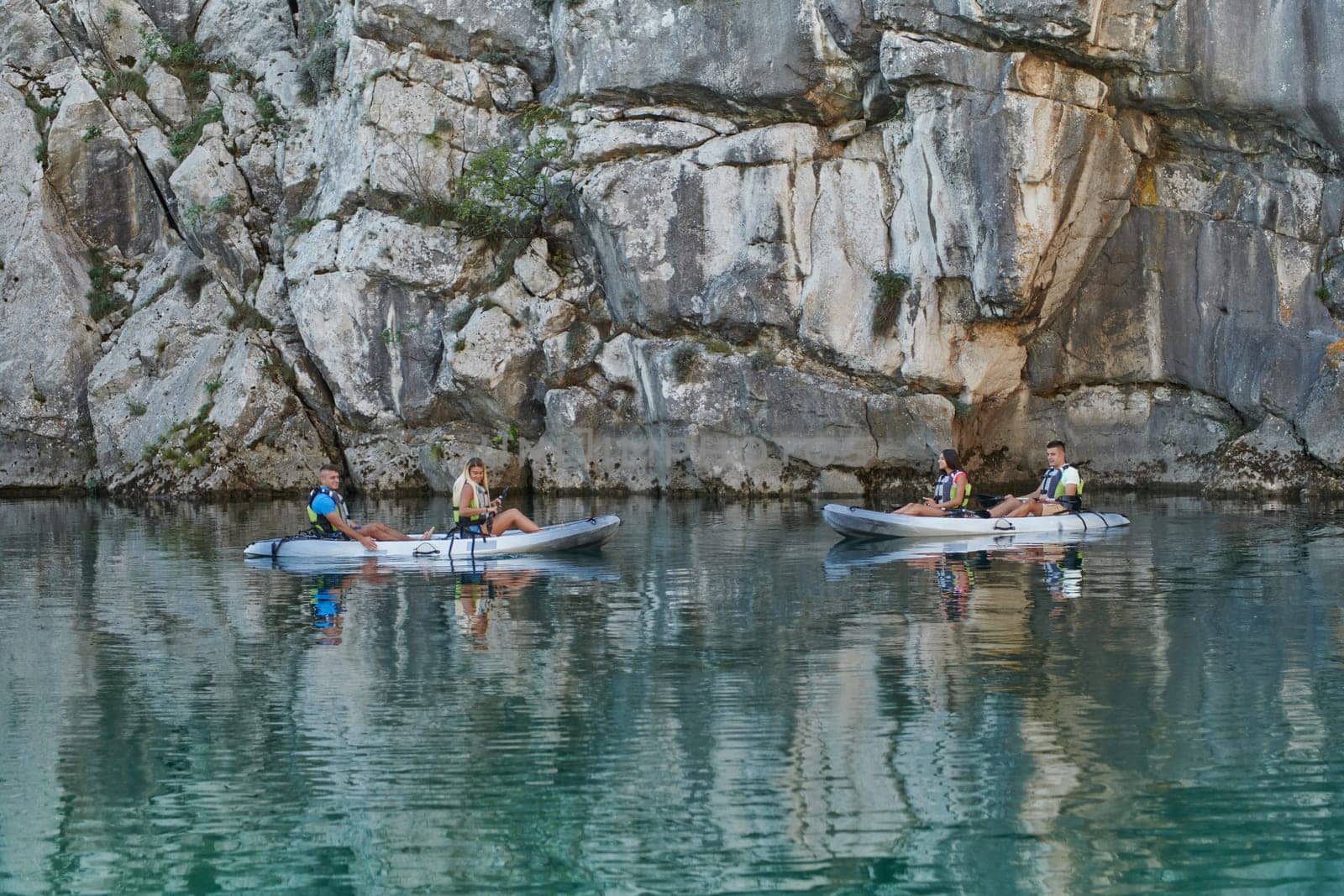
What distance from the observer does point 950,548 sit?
20125 mm

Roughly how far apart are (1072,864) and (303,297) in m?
28.2

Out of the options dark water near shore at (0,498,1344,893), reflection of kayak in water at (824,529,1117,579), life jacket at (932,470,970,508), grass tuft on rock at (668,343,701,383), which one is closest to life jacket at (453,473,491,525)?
dark water near shore at (0,498,1344,893)

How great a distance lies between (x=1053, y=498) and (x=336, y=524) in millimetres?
9863

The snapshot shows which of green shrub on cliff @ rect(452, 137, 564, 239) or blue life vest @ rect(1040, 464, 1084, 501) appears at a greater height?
green shrub on cliff @ rect(452, 137, 564, 239)

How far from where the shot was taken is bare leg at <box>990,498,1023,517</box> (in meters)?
21.6

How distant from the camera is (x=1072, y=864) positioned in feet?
23.0

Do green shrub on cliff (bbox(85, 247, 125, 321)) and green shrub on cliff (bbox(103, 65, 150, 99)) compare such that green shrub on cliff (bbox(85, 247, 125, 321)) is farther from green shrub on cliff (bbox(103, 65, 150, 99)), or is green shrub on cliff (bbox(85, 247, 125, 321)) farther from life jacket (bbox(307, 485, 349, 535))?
life jacket (bbox(307, 485, 349, 535))

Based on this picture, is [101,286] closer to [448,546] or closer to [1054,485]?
Answer: [448,546]

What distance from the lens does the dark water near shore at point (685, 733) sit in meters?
7.16

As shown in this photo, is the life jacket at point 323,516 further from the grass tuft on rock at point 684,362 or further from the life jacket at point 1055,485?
the grass tuft on rock at point 684,362

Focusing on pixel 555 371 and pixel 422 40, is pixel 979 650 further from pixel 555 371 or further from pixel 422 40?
pixel 422 40

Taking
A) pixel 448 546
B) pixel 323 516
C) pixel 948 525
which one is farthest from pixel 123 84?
pixel 948 525

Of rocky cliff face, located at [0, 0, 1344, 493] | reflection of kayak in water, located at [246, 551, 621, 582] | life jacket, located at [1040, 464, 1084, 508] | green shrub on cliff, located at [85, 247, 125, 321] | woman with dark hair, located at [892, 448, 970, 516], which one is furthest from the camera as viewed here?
green shrub on cliff, located at [85, 247, 125, 321]

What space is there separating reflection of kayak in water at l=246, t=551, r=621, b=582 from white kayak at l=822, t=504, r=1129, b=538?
12.5 feet
